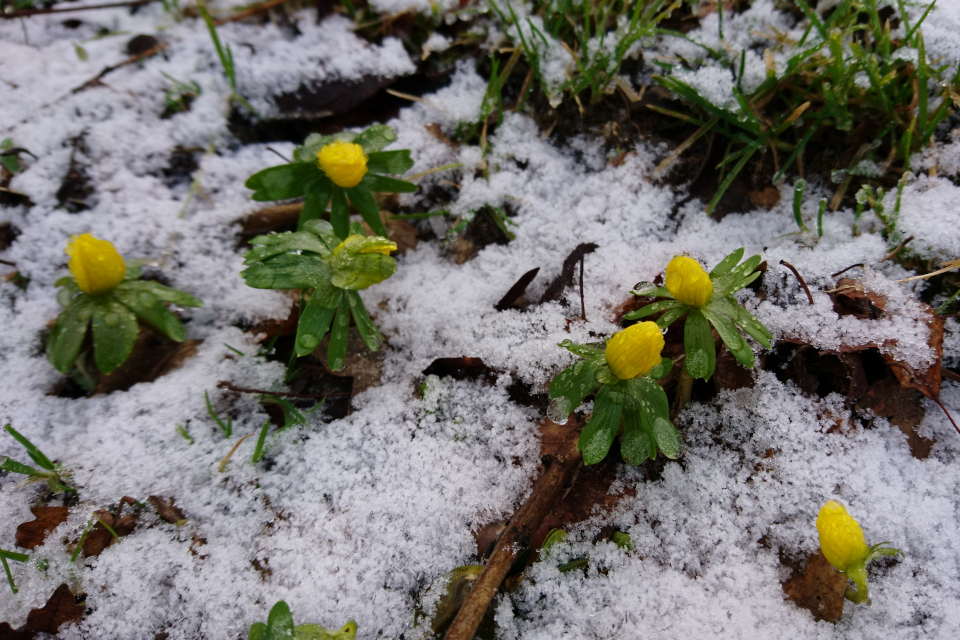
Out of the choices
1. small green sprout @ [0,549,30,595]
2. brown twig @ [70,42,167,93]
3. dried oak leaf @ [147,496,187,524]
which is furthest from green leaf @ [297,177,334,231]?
brown twig @ [70,42,167,93]

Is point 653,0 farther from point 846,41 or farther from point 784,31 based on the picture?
point 846,41

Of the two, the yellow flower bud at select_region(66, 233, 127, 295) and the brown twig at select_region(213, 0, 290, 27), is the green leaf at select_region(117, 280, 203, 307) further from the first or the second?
the brown twig at select_region(213, 0, 290, 27)

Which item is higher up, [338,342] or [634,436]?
[634,436]

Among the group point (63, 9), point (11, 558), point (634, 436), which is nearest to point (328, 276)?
point (634, 436)

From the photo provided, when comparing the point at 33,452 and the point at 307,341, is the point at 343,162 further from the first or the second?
the point at 33,452

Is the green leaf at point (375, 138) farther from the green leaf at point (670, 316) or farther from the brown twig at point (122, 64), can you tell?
the brown twig at point (122, 64)

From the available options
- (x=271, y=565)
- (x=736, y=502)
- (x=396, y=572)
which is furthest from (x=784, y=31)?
(x=271, y=565)
